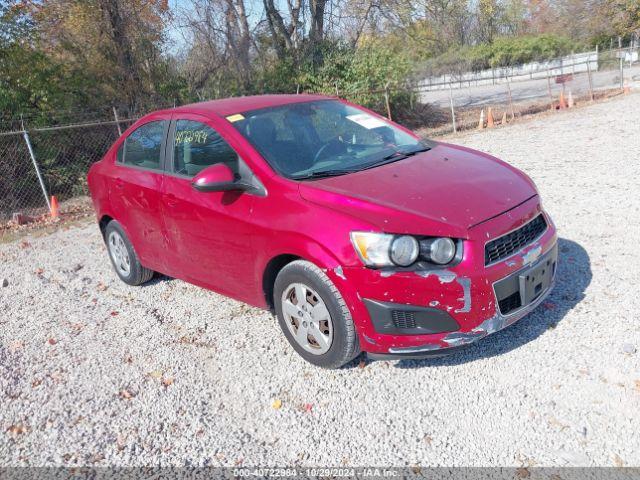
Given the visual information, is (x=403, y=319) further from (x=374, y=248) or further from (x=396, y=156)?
(x=396, y=156)

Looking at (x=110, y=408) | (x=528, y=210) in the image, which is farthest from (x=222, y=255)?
(x=528, y=210)

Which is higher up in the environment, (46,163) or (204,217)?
(46,163)

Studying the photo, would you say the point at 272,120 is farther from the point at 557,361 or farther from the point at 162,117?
the point at 557,361

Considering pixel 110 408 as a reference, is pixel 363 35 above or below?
above

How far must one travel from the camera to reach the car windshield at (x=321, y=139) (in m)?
3.85

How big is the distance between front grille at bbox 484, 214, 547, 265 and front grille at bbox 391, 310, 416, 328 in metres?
0.52

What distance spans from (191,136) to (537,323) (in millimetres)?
2944

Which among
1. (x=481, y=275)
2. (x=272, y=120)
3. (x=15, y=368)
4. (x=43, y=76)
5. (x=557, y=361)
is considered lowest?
(x=557, y=361)

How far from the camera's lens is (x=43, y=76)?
43.0 ft

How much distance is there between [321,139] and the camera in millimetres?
4152

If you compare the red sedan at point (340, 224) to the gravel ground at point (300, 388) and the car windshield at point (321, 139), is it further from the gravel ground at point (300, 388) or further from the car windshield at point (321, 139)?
the gravel ground at point (300, 388)

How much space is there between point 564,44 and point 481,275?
5428 centimetres

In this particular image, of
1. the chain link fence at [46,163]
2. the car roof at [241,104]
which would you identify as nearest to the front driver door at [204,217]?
the car roof at [241,104]

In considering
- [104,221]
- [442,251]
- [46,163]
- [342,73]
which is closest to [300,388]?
[442,251]
